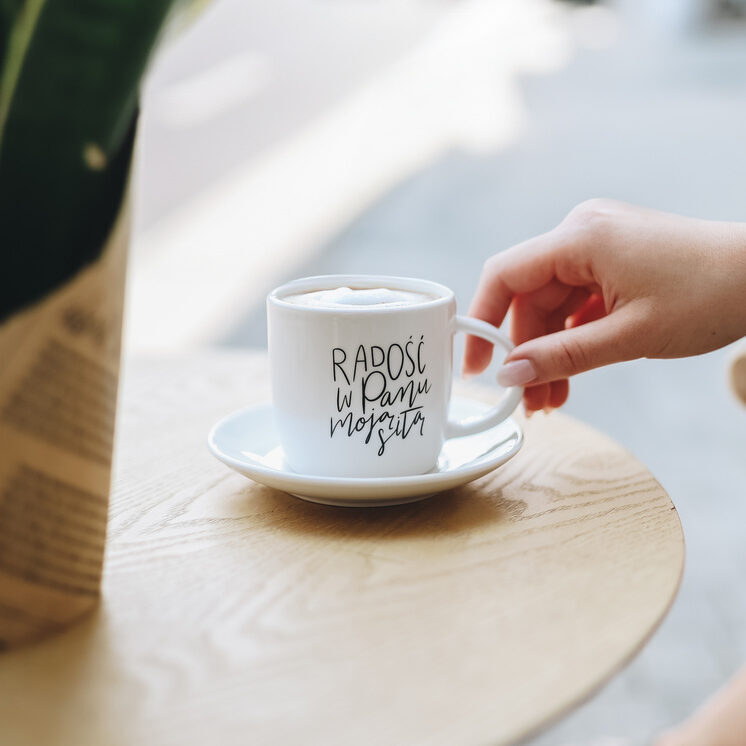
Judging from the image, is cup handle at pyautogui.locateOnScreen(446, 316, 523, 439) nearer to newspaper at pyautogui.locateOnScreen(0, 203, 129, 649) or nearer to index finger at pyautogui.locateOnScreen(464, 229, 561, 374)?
index finger at pyautogui.locateOnScreen(464, 229, 561, 374)

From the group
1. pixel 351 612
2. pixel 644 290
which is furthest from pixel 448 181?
pixel 351 612

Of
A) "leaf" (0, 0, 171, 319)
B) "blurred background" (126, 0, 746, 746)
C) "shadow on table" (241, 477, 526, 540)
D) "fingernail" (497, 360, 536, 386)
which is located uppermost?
"leaf" (0, 0, 171, 319)

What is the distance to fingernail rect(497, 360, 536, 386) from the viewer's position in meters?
0.63

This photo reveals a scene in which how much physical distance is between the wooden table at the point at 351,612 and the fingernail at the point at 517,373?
0.21 ft

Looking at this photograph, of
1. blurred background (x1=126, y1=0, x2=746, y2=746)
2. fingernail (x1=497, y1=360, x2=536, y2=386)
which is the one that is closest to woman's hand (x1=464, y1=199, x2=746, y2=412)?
fingernail (x1=497, y1=360, x2=536, y2=386)

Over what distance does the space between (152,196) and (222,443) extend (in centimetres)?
282

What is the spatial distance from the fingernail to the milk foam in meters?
0.07

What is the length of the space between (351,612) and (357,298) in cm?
21

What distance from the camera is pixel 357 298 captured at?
578 mm

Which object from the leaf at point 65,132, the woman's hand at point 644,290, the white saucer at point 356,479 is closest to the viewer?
the leaf at point 65,132

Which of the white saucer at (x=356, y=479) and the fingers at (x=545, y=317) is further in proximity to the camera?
the fingers at (x=545, y=317)

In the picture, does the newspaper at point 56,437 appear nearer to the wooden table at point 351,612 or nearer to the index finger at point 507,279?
the wooden table at point 351,612

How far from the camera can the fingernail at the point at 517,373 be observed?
0.63m

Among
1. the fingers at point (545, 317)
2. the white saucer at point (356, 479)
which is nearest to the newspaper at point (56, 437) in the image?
the white saucer at point (356, 479)
